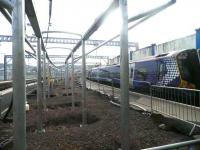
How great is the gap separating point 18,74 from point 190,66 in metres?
11.6

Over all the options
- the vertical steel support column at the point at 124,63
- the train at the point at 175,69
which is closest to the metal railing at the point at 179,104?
the train at the point at 175,69

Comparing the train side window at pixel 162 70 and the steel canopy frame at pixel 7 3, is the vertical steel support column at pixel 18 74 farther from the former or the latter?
the train side window at pixel 162 70

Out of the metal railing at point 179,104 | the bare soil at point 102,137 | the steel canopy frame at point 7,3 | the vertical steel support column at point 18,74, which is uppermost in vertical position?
the steel canopy frame at point 7,3

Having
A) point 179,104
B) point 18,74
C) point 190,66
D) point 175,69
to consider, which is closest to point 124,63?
point 18,74

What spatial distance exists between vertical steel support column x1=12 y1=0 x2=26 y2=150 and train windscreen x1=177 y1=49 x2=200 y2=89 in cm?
1087

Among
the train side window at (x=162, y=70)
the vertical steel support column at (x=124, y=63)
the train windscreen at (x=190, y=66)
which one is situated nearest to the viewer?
the vertical steel support column at (x=124, y=63)

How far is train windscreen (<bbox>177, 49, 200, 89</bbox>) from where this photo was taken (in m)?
11.8

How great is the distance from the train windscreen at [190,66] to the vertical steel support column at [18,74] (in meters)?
10.9

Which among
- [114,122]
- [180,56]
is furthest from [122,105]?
[180,56]

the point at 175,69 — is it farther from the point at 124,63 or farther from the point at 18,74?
the point at 18,74

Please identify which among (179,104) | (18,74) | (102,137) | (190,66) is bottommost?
(102,137)

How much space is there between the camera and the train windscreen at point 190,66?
11.8m

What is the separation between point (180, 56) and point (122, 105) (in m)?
10.1

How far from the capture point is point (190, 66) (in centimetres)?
1216
